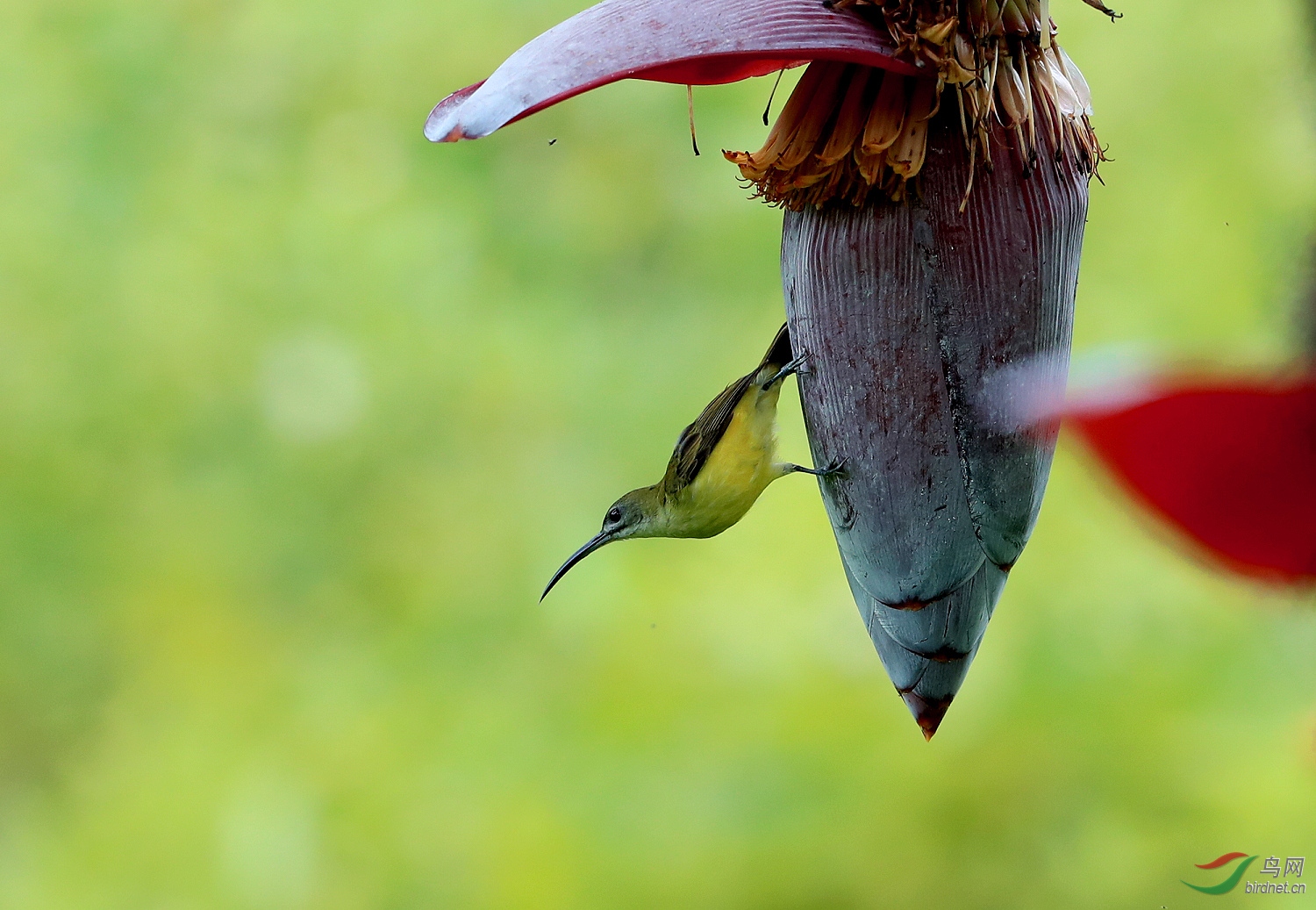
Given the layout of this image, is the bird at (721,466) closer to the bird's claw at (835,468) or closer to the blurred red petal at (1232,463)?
the bird's claw at (835,468)

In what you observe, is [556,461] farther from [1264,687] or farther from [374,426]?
[1264,687]

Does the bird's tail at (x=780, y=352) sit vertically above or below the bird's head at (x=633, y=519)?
above

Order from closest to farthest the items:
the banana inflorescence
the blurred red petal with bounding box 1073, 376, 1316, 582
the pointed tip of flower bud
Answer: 1. the blurred red petal with bounding box 1073, 376, 1316, 582
2. the banana inflorescence
3. the pointed tip of flower bud

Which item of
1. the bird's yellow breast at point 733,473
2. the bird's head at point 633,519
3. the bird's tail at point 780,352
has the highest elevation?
the bird's tail at point 780,352

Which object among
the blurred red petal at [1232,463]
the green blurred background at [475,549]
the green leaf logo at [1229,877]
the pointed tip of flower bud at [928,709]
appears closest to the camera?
the blurred red petal at [1232,463]

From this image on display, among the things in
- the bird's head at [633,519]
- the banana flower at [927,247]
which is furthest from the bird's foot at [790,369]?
the bird's head at [633,519]

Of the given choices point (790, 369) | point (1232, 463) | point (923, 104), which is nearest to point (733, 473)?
point (790, 369)

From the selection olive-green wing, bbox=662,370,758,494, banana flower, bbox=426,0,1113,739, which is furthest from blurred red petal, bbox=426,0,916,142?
olive-green wing, bbox=662,370,758,494

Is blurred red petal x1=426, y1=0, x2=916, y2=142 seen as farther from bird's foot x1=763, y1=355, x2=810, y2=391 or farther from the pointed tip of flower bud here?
the pointed tip of flower bud
